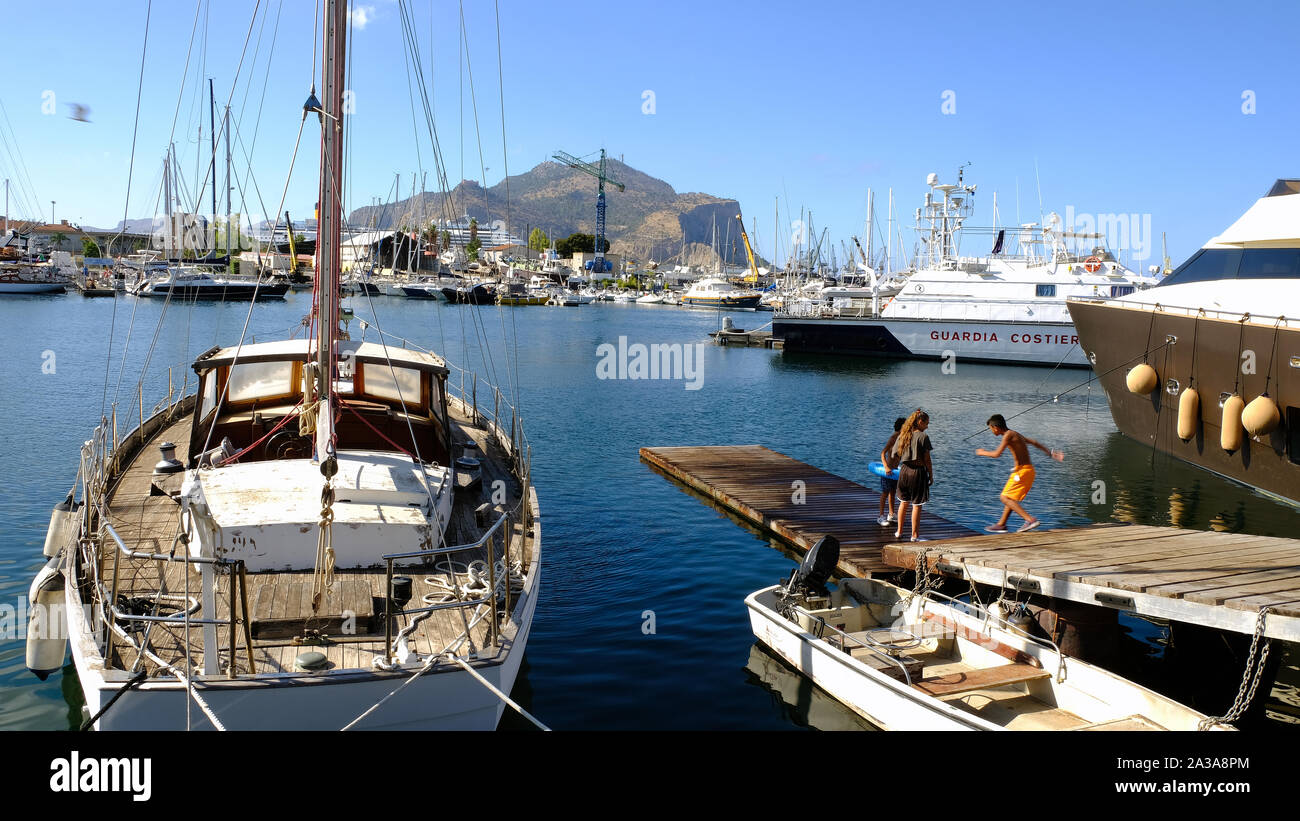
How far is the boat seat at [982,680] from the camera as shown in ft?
29.8

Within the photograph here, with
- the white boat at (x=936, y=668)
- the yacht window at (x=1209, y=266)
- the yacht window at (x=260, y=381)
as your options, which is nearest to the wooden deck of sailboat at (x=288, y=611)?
the yacht window at (x=260, y=381)

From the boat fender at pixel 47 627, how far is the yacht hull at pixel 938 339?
5304cm

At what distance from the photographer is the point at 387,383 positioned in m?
12.6

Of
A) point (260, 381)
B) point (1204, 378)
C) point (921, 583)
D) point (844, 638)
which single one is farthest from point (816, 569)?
point (1204, 378)

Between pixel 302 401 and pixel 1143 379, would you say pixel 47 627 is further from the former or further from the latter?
pixel 1143 379

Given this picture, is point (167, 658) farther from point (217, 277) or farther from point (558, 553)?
point (217, 277)

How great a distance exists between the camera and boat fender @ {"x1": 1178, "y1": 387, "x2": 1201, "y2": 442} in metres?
21.5

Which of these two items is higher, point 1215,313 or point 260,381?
point 1215,313

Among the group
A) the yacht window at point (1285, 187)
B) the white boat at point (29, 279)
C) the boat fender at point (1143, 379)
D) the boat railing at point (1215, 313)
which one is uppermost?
the white boat at point (29, 279)

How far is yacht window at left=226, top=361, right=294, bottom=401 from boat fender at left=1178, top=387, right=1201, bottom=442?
64.9 ft

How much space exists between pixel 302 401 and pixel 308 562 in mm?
2997

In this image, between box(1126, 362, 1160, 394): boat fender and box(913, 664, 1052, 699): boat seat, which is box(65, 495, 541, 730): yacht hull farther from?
box(1126, 362, 1160, 394): boat fender

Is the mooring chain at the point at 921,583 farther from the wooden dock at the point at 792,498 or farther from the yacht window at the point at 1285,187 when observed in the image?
the yacht window at the point at 1285,187

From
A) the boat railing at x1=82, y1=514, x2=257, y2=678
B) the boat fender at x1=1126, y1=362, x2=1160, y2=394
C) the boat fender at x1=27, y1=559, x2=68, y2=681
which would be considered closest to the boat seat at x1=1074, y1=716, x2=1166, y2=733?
the boat railing at x1=82, y1=514, x2=257, y2=678
